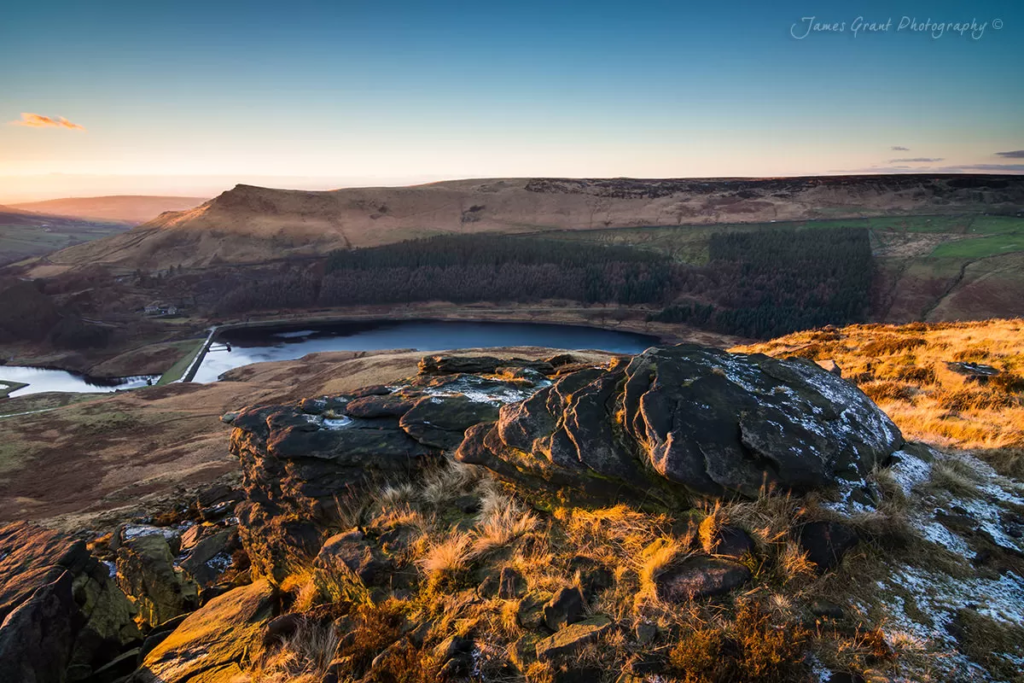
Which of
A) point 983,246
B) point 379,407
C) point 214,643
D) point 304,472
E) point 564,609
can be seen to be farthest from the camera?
point 983,246

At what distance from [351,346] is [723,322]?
84015mm

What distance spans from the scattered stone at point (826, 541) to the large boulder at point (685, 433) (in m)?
0.65

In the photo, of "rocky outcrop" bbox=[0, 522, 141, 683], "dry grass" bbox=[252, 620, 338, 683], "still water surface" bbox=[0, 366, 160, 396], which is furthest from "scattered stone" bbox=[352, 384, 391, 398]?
"still water surface" bbox=[0, 366, 160, 396]

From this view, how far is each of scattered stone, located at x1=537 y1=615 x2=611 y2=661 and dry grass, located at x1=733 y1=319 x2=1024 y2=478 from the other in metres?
7.69

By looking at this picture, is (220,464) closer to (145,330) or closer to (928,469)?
(928,469)

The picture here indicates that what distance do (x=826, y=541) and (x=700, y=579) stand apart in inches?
67.9

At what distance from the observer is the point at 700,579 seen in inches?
207

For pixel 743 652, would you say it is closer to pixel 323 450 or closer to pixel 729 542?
pixel 729 542

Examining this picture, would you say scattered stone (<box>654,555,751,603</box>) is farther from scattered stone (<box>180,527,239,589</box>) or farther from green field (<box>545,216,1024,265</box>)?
green field (<box>545,216,1024,265</box>)

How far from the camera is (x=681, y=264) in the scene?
14512 cm

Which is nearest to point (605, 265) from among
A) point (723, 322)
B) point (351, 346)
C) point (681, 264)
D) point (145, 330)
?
point (681, 264)

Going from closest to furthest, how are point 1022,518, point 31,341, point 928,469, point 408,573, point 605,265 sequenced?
point 1022,518 → point 408,573 → point 928,469 → point 31,341 → point 605,265

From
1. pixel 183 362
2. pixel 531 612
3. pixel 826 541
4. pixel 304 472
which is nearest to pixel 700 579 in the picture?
pixel 826 541

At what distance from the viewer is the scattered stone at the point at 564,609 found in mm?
5316
